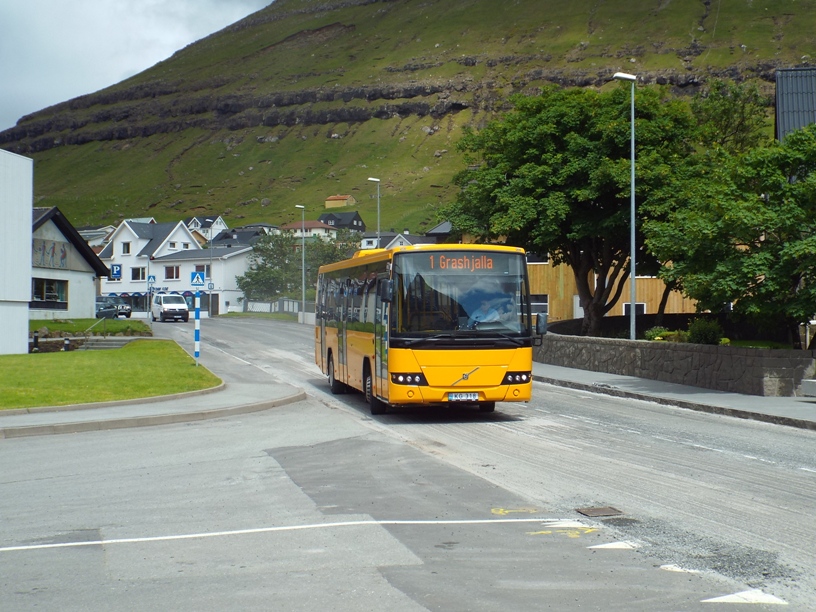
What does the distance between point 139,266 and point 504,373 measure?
98590 mm

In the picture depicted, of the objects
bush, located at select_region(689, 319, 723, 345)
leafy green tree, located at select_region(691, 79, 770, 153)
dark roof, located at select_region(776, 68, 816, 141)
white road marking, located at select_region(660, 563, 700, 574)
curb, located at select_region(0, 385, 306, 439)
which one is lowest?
curb, located at select_region(0, 385, 306, 439)

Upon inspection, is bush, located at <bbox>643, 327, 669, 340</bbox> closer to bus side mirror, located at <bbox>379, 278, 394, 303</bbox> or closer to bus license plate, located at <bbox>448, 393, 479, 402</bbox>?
bus license plate, located at <bbox>448, 393, 479, 402</bbox>

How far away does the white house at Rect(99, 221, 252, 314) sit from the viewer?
105m

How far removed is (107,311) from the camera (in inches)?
2815

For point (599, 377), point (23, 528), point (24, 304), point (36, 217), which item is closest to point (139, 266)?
point (36, 217)

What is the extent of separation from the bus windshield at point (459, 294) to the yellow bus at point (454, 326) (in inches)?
0.7


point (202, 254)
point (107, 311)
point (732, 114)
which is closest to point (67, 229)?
point (107, 311)

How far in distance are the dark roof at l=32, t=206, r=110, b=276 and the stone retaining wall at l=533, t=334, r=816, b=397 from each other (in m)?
38.1

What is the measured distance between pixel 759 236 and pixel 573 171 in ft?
50.5

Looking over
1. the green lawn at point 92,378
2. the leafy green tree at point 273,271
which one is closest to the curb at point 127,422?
the green lawn at point 92,378

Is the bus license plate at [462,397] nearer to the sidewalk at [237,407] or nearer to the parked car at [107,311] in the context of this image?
the sidewalk at [237,407]

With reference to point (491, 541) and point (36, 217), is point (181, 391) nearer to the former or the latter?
point (491, 541)

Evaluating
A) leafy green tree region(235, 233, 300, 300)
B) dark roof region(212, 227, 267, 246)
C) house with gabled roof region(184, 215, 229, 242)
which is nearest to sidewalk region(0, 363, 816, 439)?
leafy green tree region(235, 233, 300, 300)

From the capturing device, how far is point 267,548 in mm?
7504
